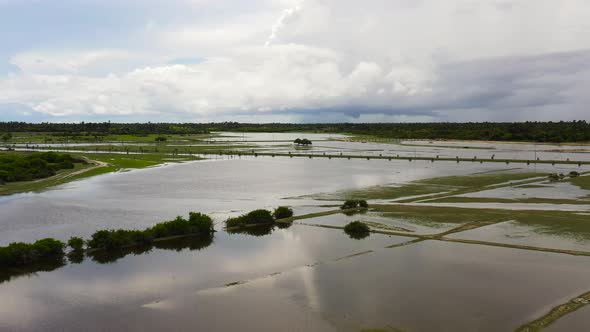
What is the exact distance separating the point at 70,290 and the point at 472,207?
2873 centimetres

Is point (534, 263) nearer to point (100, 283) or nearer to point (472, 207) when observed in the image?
point (472, 207)

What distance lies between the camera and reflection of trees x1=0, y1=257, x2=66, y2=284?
22.3 m

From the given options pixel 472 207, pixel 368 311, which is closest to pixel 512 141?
pixel 472 207

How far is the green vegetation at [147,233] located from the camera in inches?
1035

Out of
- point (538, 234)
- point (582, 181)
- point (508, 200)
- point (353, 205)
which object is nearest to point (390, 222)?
point (353, 205)

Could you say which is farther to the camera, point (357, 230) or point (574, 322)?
point (357, 230)

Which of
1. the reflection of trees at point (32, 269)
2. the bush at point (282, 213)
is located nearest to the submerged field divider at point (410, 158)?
the bush at point (282, 213)

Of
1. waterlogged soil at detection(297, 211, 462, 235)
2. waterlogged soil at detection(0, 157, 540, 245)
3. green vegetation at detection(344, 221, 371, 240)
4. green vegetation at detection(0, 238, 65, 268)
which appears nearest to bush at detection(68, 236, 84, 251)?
green vegetation at detection(0, 238, 65, 268)

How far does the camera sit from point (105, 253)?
84.6 feet

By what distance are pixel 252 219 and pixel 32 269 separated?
13224 millimetres

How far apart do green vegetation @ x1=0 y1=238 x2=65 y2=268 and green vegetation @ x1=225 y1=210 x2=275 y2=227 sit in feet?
33.5

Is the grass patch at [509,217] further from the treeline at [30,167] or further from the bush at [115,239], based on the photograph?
the treeline at [30,167]

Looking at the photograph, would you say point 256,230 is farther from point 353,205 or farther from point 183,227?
point 353,205

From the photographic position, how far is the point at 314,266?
23656 mm
